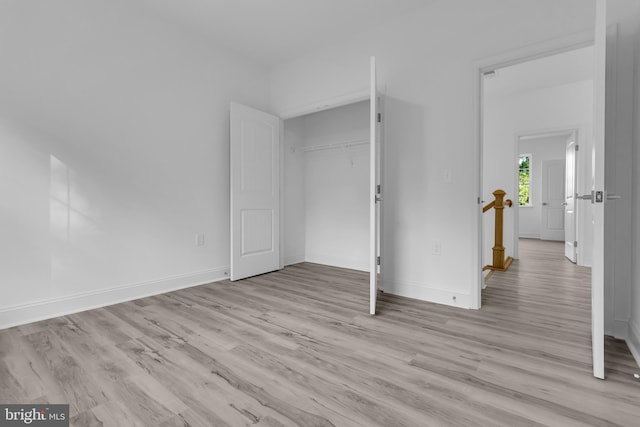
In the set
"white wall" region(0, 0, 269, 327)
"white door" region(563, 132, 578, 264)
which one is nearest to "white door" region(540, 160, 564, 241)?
"white door" region(563, 132, 578, 264)

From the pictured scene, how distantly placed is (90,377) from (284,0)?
10.2ft

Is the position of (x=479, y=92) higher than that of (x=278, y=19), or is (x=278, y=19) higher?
(x=278, y=19)

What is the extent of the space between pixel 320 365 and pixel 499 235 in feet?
12.0

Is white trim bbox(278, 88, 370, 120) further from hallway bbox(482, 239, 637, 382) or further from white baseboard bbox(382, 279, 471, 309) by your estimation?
hallway bbox(482, 239, 637, 382)

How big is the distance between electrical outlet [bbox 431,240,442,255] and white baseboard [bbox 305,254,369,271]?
138 cm

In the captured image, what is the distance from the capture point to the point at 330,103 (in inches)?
141

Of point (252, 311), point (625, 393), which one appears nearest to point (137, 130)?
point (252, 311)

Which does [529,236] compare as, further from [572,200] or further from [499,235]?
[499,235]

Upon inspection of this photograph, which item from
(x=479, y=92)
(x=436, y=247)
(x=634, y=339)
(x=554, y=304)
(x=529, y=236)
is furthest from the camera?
(x=529, y=236)

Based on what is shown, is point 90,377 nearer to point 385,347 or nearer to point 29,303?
point 29,303

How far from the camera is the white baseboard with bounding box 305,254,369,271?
4.16 metres

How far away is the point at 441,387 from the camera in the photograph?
1504 mm

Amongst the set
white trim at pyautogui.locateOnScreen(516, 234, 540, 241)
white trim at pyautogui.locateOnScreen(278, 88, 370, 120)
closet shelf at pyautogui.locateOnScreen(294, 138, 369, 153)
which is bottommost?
white trim at pyautogui.locateOnScreen(516, 234, 540, 241)

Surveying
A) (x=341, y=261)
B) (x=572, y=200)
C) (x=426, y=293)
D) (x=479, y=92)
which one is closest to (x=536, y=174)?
(x=572, y=200)
